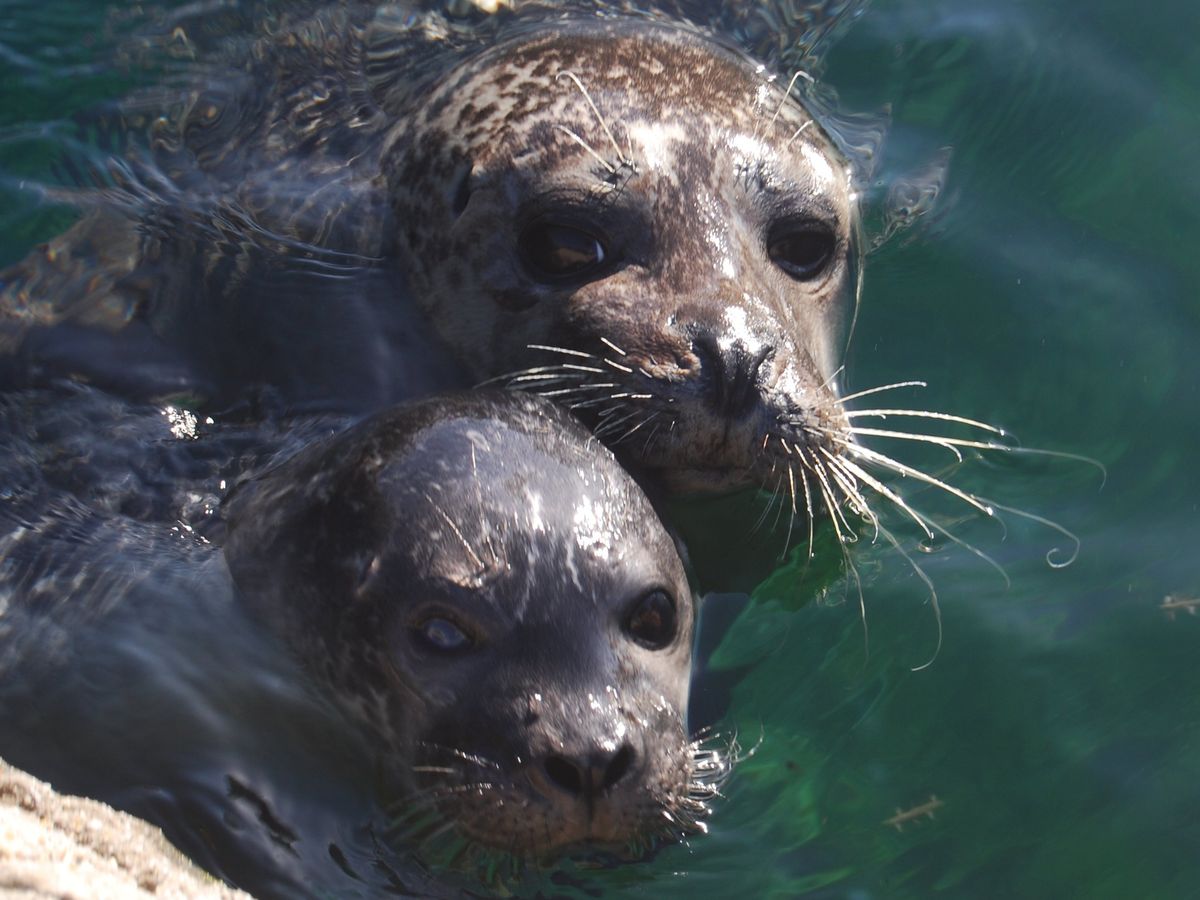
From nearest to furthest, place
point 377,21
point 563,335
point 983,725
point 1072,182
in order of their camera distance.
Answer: point 983,725
point 563,335
point 1072,182
point 377,21

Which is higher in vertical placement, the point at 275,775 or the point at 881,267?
the point at 881,267

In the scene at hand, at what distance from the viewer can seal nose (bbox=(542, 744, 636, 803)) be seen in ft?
12.8

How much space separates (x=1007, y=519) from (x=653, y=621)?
1590 mm

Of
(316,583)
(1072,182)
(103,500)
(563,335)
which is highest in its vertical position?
(1072,182)

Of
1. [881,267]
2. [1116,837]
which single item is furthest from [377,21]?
[1116,837]

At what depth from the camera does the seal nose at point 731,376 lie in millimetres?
4789

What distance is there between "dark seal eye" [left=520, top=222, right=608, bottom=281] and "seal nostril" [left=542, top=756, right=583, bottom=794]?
187 cm

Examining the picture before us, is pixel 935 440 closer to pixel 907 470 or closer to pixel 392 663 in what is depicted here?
pixel 907 470

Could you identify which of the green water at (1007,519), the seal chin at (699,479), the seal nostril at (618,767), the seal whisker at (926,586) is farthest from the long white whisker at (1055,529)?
the seal nostril at (618,767)

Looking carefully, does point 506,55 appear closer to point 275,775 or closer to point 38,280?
point 38,280

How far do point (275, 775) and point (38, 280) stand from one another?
2519 mm

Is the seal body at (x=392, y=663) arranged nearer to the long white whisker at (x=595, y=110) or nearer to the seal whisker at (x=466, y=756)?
the seal whisker at (x=466, y=756)

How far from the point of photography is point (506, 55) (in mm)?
6176

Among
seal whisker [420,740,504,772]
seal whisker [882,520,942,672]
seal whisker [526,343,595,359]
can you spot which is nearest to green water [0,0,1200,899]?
seal whisker [882,520,942,672]
